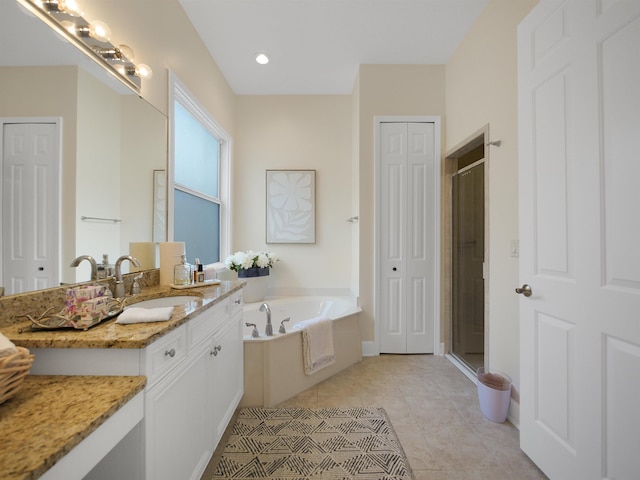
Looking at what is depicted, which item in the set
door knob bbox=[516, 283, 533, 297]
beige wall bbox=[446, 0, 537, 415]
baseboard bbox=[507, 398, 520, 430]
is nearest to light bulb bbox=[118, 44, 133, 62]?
beige wall bbox=[446, 0, 537, 415]

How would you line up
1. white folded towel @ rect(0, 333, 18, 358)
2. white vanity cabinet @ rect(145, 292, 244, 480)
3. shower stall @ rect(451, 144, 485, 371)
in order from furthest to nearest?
shower stall @ rect(451, 144, 485, 371) < white vanity cabinet @ rect(145, 292, 244, 480) < white folded towel @ rect(0, 333, 18, 358)

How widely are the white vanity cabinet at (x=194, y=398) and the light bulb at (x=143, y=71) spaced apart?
139cm

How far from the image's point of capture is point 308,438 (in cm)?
160

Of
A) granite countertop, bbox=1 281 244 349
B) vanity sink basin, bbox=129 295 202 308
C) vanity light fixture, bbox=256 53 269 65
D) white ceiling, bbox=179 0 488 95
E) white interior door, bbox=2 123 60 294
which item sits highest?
white ceiling, bbox=179 0 488 95

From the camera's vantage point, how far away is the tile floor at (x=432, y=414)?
1.42 meters

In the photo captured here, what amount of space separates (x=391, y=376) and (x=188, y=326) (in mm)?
1865

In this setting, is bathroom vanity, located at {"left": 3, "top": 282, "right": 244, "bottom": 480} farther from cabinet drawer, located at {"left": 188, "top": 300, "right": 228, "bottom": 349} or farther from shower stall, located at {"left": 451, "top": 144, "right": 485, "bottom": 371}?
shower stall, located at {"left": 451, "top": 144, "right": 485, "bottom": 371}

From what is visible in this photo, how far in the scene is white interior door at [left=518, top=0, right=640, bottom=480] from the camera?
97 cm

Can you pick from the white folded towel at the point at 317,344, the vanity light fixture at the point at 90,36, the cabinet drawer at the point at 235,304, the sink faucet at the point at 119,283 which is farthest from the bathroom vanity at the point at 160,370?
the vanity light fixture at the point at 90,36

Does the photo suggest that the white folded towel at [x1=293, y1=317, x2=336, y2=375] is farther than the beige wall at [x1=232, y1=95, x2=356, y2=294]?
No

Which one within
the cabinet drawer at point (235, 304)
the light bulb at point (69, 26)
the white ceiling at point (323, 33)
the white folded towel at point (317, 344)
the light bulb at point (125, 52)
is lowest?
the white folded towel at point (317, 344)

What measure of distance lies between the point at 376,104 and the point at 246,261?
6.93 feet

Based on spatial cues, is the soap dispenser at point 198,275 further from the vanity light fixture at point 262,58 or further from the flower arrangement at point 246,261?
the vanity light fixture at point 262,58

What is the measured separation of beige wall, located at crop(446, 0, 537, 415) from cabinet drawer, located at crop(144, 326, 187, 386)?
1.95m
